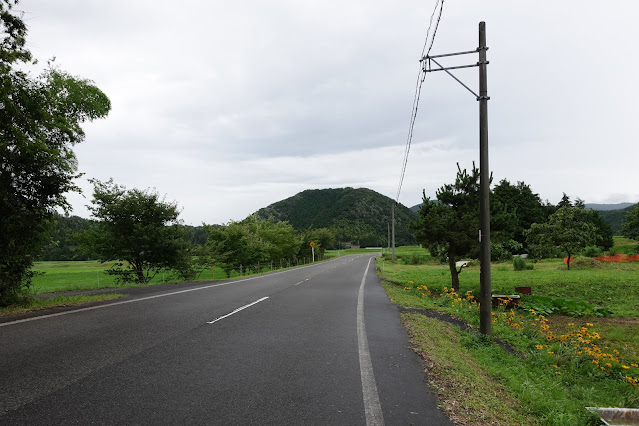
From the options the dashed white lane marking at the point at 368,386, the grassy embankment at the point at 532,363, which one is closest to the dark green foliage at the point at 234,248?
the grassy embankment at the point at 532,363

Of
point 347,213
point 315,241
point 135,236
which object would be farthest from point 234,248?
point 347,213

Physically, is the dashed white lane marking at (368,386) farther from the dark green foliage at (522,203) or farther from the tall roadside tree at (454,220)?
the dark green foliage at (522,203)

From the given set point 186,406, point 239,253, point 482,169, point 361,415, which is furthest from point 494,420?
point 239,253

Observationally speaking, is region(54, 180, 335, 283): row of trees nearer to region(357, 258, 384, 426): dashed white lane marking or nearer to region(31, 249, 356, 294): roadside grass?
region(31, 249, 356, 294): roadside grass

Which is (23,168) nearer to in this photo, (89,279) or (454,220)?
(454,220)

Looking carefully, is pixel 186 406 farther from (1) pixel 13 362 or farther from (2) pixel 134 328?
(2) pixel 134 328

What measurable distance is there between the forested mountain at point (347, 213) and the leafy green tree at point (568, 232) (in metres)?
86.1

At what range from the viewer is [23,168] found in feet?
31.1

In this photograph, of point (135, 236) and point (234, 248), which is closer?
point (135, 236)

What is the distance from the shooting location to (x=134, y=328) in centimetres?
696

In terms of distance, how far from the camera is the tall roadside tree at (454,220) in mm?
15469

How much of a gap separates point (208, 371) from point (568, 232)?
110 ft

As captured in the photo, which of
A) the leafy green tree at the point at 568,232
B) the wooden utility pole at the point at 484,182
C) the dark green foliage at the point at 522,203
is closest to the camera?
the wooden utility pole at the point at 484,182

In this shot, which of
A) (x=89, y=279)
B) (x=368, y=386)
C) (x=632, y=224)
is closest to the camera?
(x=368, y=386)
